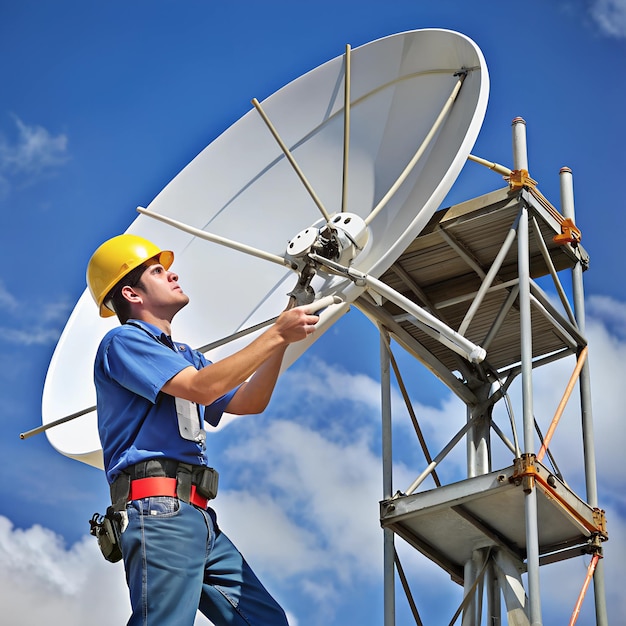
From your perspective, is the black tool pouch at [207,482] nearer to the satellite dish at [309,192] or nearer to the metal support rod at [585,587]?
the satellite dish at [309,192]

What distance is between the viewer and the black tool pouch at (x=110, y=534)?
10312mm

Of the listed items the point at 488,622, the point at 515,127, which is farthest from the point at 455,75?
the point at 488,622

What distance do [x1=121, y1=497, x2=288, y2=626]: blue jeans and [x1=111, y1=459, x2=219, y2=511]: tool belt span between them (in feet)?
0.25

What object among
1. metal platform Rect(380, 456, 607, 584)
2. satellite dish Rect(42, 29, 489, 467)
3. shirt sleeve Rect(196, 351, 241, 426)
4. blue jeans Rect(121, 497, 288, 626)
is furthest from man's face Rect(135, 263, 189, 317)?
metal platform Rect(380, 456, 607, 584)

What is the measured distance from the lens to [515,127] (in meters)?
17.1

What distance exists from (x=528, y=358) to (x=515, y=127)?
11.5 feet

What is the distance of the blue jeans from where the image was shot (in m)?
9.97

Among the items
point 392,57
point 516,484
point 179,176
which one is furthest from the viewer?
point 179,176

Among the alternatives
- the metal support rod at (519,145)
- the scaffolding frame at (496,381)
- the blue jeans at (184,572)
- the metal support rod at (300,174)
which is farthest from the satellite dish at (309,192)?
the blue jeans at (184,572)

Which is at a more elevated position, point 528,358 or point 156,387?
point 528,358

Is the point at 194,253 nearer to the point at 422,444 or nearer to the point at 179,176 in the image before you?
the point at 179,176

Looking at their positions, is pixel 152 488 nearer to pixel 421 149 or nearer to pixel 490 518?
pixel 421 149

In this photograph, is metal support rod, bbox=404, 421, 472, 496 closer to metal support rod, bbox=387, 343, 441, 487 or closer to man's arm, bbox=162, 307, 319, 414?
metal support rod, bbox=387, 343, 441, 487

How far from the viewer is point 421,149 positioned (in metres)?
13.9
